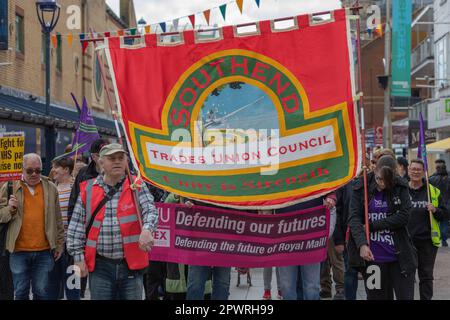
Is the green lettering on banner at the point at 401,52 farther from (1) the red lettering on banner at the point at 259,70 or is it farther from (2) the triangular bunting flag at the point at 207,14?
(1) the red lettering on banner at the point at 259,70

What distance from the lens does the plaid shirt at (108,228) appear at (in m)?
5.92

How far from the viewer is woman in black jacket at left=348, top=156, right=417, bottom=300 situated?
701cm

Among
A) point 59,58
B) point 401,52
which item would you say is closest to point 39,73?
point 59,58

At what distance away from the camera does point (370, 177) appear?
7.40 m

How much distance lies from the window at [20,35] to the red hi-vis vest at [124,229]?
20.6 m

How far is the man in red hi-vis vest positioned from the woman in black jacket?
2.04 meters

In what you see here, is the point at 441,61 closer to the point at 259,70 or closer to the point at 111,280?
the point at 259,70

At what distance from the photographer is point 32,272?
7.75m

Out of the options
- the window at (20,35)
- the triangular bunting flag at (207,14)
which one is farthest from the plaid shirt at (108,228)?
the window at (20,35)

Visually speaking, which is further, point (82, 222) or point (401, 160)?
point (401, 160)

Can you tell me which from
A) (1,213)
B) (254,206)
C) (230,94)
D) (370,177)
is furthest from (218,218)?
(1,213)

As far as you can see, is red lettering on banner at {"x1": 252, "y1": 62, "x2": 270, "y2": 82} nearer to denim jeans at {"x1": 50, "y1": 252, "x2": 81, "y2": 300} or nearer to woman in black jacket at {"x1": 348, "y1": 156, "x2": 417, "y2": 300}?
woman in black jacket at {"x1": 348, "y1": 156, "x2": 417, "y2": 300}
